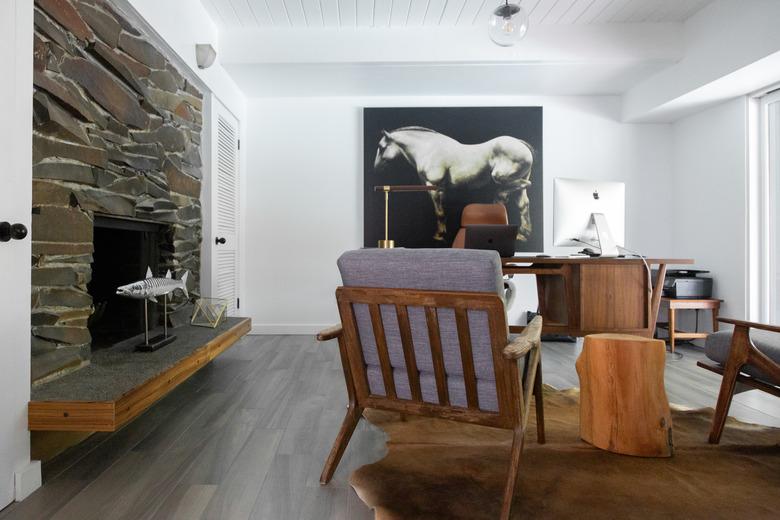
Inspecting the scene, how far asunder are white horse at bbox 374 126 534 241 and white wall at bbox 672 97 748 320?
1.57m

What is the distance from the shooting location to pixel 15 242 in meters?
1.56

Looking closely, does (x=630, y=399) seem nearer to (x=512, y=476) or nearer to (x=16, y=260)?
(x=512, y=476)

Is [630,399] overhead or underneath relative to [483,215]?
underneath

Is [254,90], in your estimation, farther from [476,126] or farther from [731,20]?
[731,20]

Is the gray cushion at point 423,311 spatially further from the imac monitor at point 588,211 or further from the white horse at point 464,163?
the white horse at point 464,163

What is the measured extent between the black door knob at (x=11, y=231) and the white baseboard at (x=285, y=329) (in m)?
3.40

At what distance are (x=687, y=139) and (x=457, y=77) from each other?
249 centimetres


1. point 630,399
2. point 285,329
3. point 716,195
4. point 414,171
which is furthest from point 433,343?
point 716,195

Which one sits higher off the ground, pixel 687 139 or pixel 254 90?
pixel 254 90

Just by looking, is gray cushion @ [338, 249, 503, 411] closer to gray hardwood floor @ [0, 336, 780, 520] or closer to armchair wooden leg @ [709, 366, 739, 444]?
gray hardwood floor @ [0, 336, 780, 520]

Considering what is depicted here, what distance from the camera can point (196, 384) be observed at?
2.94 metres

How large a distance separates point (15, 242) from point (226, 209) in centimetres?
273

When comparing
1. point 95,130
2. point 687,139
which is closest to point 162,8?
point 95,130

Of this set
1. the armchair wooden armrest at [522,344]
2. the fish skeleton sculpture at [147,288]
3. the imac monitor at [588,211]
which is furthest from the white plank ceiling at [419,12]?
the armchair wooden armrest at [522,344]
